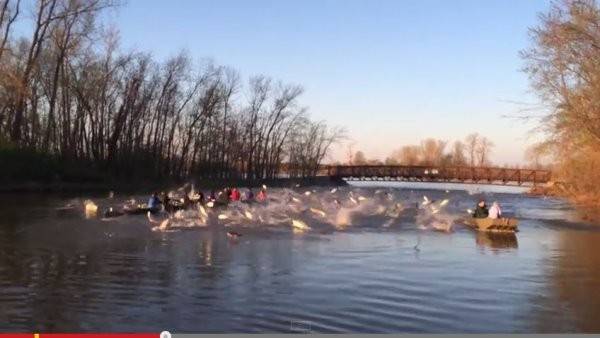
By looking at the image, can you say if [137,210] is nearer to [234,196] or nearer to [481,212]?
[234,196]

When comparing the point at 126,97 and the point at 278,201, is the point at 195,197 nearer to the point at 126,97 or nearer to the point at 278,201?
the point at 278,201

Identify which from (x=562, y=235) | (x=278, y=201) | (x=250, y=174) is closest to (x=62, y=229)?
(x=278, y=201)

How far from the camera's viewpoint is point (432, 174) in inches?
3497

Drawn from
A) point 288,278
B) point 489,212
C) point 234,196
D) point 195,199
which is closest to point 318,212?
point 195,199

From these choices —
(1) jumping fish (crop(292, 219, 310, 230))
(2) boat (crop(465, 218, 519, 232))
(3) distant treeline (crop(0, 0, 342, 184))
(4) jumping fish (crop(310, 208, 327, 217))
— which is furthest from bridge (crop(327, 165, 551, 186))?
(1) jumping fish (crop(292, 219, 310, 230))

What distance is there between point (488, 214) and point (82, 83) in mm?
36265

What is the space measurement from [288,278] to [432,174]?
74.6m

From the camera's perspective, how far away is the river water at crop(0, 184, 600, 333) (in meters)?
11.7

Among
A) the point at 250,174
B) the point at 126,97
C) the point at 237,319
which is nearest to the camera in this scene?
the point at 237,319

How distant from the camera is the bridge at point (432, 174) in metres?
84.9

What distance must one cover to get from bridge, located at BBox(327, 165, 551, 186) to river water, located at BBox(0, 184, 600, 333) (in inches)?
2191

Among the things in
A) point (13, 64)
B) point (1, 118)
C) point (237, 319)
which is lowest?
point (237, 319)

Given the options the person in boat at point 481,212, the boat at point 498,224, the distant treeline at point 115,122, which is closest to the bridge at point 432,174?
the distant treeline at point 115,122

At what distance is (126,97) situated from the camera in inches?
2480
